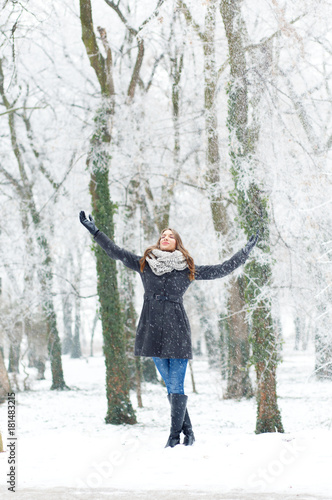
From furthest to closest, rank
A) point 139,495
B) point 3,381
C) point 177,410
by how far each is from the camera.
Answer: point 3,381 → point 177,410 → point 139,495

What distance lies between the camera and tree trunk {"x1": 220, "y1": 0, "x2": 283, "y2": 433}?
6.47m

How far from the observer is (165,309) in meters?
4.76

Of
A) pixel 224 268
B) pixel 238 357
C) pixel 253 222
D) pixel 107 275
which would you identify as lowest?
pixel 238 357

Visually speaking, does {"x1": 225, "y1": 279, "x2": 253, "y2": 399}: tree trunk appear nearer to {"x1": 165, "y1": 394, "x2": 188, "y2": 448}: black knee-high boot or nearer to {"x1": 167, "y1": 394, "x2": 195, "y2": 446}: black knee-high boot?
{"x1": 167, "y1": 394, "x2": 195, "y2": 446}: black knee-high boot

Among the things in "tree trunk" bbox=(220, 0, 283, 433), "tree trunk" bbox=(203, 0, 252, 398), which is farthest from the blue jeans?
"tree trunk" bbox=(203, 0, 252, 398)

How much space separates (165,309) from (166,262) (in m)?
0.41

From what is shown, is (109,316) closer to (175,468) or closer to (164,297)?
(164,297)

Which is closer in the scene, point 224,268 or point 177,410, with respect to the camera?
point 177,410

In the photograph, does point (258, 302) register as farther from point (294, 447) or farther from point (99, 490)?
point (99, 490)

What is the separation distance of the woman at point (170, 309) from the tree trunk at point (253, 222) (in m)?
1.79

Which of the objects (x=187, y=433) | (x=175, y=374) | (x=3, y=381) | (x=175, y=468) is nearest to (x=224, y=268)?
(x=175, y=374)

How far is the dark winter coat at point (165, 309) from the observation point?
463 centimetres

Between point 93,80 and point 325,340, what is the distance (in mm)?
11453

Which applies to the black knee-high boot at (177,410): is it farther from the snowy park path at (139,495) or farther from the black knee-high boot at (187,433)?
the snowy park path at (139,495)
